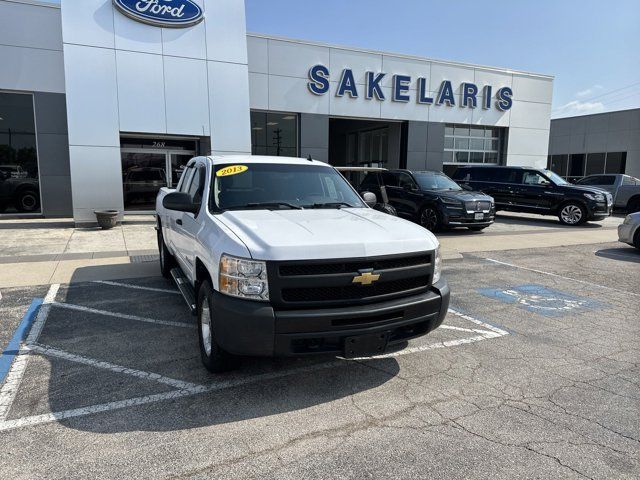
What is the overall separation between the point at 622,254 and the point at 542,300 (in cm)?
542

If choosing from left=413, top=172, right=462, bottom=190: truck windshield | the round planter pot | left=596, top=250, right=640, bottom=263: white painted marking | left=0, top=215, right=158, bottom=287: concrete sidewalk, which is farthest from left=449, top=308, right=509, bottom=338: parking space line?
the round planter pot

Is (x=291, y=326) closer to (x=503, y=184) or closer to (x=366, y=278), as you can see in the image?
(x=366, y=278)

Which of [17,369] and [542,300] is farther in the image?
[542,300]

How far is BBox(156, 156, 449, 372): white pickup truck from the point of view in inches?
130

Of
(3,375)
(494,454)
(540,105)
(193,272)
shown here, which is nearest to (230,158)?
(193,272)

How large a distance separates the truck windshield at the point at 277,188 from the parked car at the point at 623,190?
61.6ft

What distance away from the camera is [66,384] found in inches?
148

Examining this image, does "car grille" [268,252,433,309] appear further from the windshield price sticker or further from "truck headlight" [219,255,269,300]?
the windshield price sticker

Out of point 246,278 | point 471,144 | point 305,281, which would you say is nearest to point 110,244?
point 246,278

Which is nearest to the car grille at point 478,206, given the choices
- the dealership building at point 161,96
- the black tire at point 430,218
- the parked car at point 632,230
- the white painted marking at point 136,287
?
the black tire at point 430,218

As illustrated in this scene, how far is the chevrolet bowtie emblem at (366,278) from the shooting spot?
3444 millimetres

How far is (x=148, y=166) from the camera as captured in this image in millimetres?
16141

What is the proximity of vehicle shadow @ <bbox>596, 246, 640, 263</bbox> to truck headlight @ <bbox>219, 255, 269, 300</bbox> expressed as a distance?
936 centimetres

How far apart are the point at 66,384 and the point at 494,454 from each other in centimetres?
334
